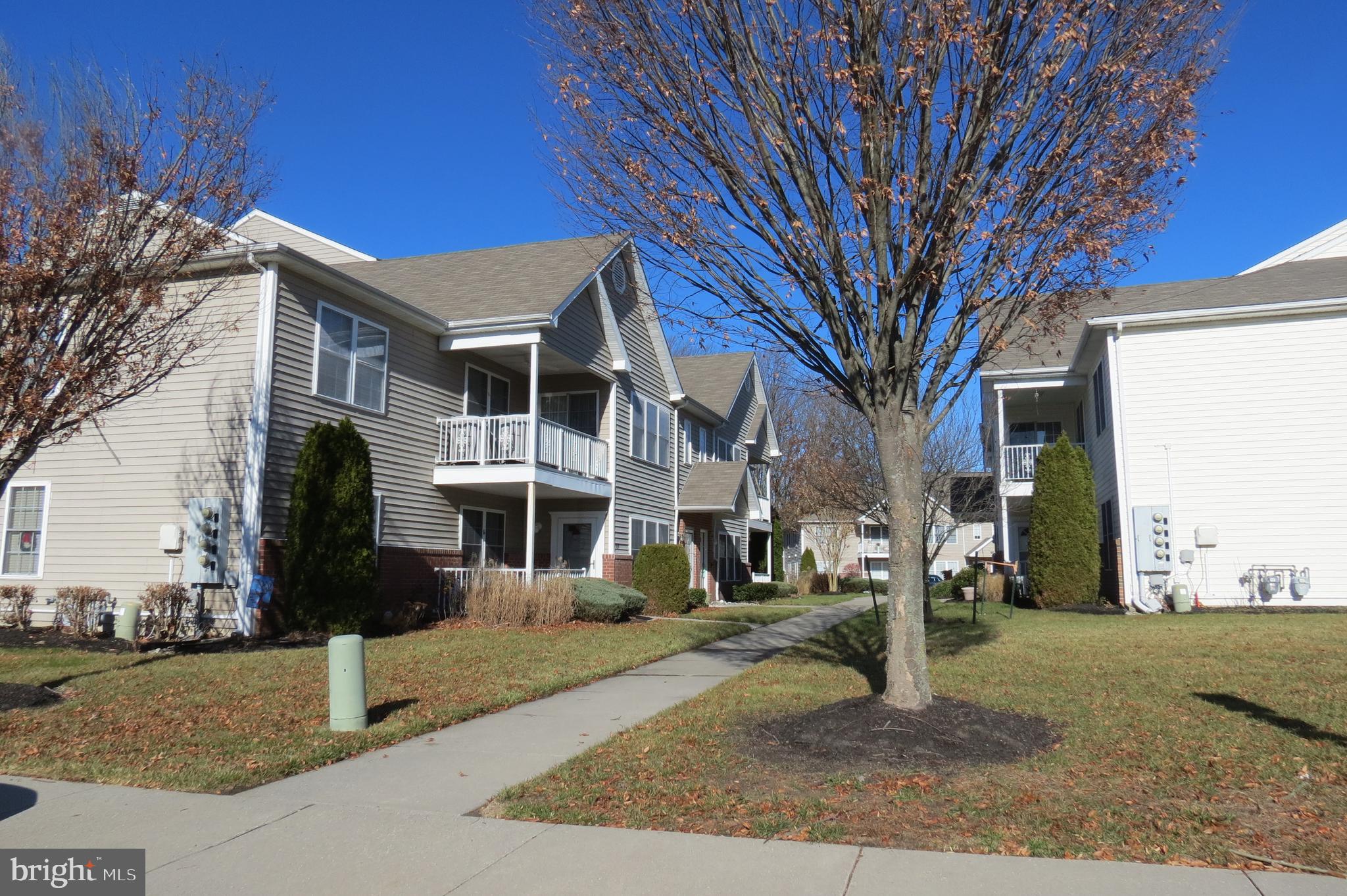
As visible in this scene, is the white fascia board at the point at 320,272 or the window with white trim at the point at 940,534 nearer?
the white fascia board at the point at 320,272

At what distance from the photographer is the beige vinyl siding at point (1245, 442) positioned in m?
18.8

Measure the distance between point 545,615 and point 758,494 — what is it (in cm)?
1936

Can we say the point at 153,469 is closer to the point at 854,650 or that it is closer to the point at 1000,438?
the point at 854,650

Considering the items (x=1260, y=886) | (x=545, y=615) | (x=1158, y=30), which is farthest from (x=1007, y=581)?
(x=1260, y=886)

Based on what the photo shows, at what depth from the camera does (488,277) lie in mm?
21406

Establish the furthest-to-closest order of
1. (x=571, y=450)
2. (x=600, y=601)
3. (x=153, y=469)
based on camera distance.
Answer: (x=571, y=450), (x=600, y=601), (x=153, y=469)

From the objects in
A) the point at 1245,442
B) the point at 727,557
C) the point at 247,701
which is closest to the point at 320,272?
the point at 247,701

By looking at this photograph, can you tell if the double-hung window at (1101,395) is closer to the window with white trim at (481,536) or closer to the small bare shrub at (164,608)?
the window with white trim at (481,536)

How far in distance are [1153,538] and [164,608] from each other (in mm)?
17683

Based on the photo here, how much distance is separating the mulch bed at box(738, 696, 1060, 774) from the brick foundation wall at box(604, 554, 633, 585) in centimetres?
1410

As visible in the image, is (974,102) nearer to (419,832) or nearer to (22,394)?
(419,832)

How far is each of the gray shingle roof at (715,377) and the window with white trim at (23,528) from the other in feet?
61.4

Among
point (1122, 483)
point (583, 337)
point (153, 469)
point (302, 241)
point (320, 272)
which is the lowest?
point (153, 469)

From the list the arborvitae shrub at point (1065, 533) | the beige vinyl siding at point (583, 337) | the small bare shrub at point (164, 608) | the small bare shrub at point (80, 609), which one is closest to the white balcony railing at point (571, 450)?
the beige vinyl siding at point (583, 337)
